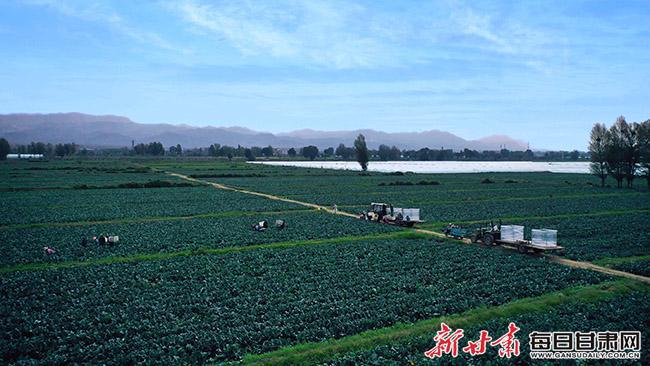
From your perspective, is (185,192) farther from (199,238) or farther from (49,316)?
(49,316)

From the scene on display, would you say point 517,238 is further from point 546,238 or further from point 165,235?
point 165,235

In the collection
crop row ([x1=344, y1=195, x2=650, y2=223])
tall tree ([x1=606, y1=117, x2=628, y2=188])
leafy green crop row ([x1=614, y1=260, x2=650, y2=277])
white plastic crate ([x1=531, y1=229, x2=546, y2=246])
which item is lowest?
leafy green crop row ([x1=614, y1=260, x2=650, y2=277])

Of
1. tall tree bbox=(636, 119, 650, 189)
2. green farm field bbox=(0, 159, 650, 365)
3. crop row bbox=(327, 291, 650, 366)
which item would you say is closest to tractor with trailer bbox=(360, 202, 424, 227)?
green farm field bbox=(0, 159, 650, 365)

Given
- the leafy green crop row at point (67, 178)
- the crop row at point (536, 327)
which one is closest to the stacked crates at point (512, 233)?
the crop row at point (536, 327)

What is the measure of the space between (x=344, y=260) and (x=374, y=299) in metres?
7.54

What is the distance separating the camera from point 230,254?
30.2 m

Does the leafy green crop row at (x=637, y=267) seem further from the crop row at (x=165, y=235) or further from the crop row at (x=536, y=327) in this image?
the crop row at (x=165, y=235)

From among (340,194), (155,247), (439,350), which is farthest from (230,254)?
(340,194)

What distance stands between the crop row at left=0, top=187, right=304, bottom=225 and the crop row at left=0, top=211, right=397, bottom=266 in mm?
6679

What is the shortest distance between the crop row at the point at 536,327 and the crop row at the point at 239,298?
1.92m

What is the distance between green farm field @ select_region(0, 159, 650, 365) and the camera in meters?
15.9

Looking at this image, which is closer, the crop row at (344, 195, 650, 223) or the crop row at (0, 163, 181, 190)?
the crop row at (344, 195, 650, 223)

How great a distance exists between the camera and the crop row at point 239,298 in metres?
16.1

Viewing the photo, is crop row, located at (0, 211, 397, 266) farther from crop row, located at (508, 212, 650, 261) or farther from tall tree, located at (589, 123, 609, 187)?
tall tree, located at (589, 123, 609, 187)
